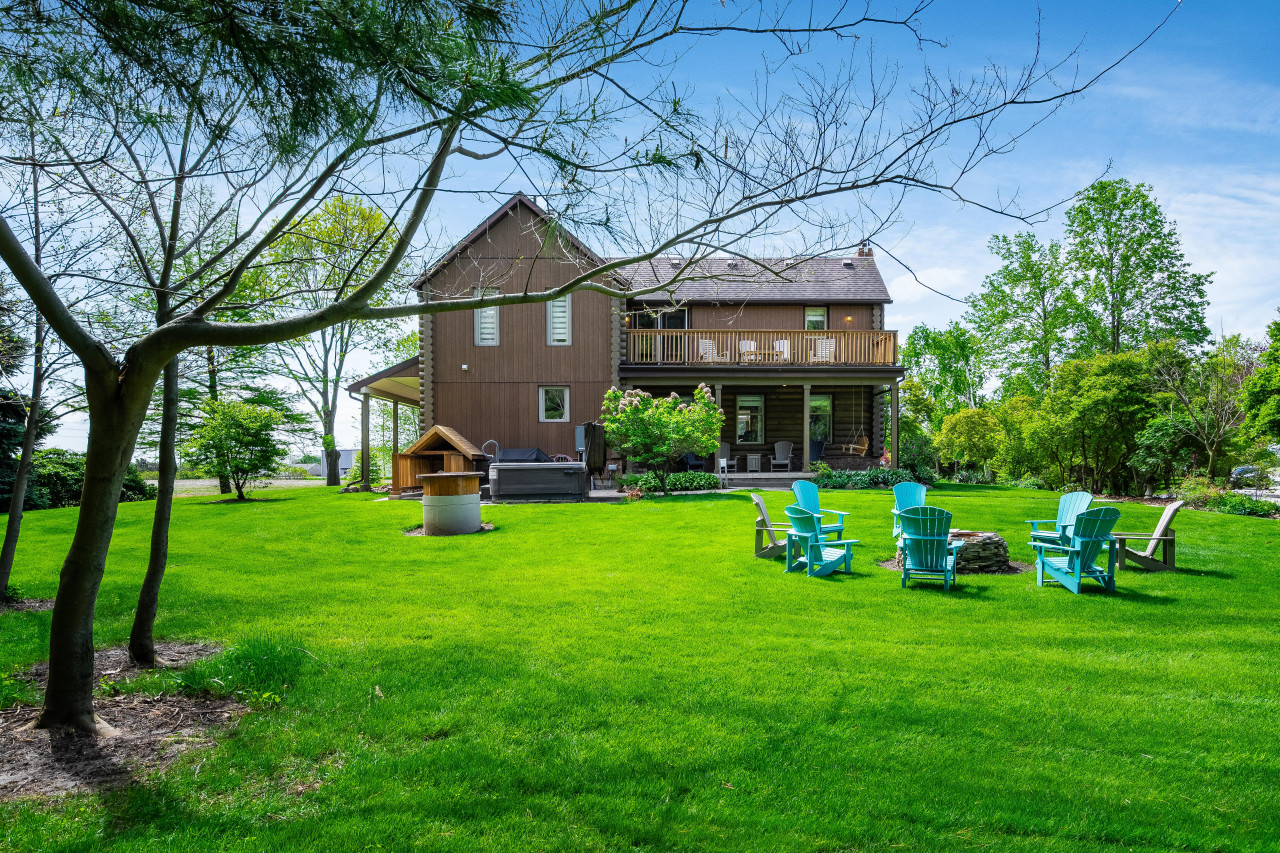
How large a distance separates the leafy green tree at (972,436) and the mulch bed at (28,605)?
26862mm

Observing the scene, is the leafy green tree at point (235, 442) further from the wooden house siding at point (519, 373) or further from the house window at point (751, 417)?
the house window at point (751, 417)

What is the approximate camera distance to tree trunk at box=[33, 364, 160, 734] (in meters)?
3.60

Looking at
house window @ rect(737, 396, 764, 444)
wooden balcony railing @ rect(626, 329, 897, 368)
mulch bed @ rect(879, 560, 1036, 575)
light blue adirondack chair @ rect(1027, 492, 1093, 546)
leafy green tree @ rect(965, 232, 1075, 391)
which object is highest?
leafy green tree @ rect(965, 232, 1075, 391)

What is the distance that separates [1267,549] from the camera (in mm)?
10188

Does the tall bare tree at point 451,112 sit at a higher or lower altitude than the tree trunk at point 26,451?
higher

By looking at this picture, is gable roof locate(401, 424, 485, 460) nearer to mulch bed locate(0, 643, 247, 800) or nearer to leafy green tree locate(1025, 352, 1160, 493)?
mulch bed locate(0, 643, 247, 800)

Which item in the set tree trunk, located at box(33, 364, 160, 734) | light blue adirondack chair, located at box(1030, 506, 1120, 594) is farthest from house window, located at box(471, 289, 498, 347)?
tree trunk, located at box(33, 364, 160, 734)

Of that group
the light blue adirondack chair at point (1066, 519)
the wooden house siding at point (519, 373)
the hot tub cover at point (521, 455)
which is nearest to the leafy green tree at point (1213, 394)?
the light blue adirondack chair at point (1066, 519)

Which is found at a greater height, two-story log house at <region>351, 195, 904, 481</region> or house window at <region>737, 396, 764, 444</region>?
two-story log house at <region>351, 195, 904, 481</region>

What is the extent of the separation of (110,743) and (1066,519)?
10525mm

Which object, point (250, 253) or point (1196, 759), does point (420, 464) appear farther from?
point (1196, 759)

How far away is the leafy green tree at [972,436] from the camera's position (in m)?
26.5

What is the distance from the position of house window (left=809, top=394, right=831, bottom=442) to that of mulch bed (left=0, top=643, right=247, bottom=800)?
20838 mm

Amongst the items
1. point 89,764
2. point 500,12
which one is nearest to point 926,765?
point 89,764
